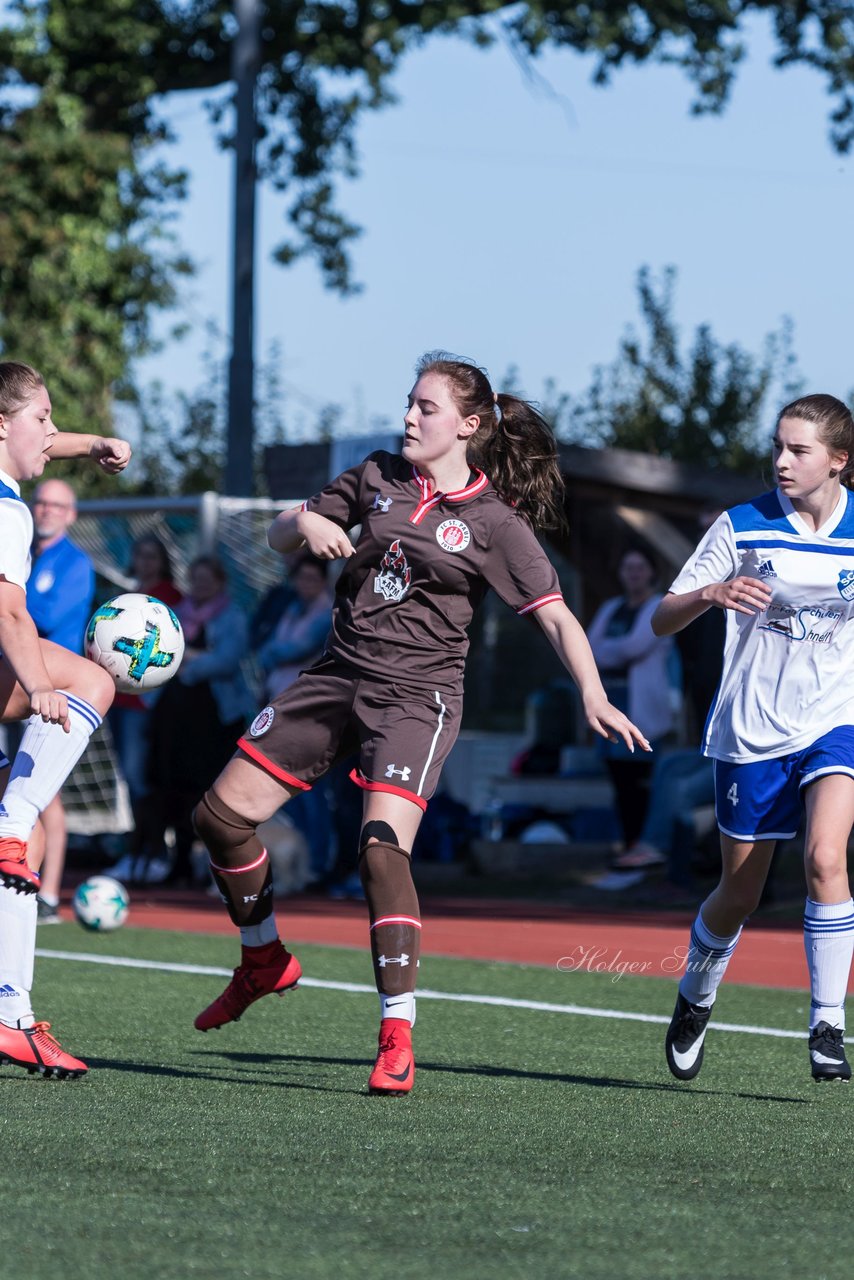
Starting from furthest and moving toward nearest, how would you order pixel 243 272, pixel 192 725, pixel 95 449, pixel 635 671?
pixel 243 272 < pixel 192 725 < pixel 635 671 < pixel 95 449

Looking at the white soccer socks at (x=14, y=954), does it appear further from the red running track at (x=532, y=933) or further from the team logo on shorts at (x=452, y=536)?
the red running track at (x=532, y=933)

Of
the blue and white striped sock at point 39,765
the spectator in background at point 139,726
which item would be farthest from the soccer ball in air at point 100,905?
the blue and white striped sock at point 39,765

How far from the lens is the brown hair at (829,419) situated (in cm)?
551

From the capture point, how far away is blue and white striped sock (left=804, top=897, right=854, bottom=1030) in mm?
5324

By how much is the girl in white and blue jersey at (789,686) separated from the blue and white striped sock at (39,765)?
5.41ft

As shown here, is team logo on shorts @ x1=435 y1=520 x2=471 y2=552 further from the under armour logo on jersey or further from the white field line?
the white field line

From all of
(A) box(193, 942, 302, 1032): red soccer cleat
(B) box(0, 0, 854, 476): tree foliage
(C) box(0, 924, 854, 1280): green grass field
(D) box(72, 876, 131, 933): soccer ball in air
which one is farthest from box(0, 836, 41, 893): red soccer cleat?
(B) box(0, 0, 854, 476): tree foliage

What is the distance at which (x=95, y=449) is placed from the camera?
575 cm

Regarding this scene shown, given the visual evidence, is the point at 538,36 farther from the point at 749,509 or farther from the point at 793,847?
the point at 749,509

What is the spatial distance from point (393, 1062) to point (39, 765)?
4.10 ft

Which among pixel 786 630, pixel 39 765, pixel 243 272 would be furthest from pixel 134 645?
pixel 243 272

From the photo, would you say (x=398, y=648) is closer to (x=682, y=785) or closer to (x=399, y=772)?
(x=399, y=772)

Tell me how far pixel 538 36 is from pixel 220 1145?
784 inches

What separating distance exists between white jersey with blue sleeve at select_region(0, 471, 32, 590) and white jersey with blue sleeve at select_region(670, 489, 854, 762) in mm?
1801
